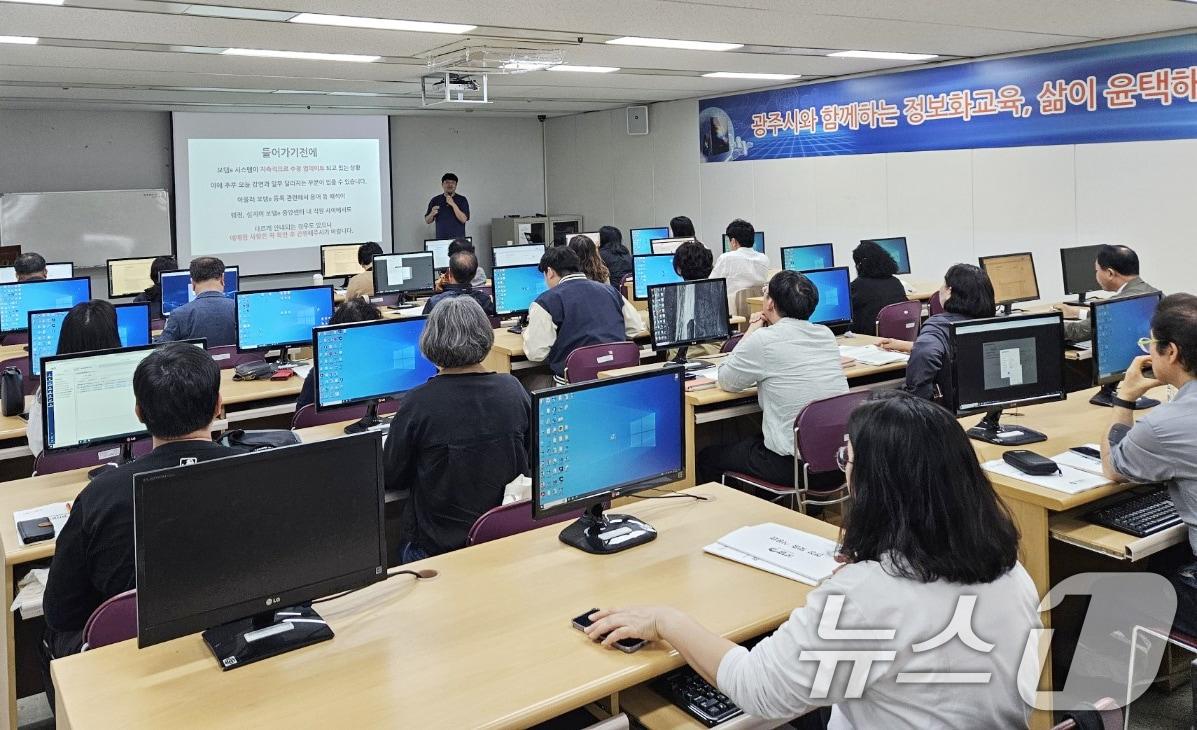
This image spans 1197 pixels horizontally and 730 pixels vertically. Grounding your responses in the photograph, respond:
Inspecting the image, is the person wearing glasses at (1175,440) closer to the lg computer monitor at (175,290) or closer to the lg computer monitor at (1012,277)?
the lg computer monitor at (1012,277)

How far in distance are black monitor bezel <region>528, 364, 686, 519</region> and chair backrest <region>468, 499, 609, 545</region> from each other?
0.13 meters

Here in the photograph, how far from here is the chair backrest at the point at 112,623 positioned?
80.0 inches

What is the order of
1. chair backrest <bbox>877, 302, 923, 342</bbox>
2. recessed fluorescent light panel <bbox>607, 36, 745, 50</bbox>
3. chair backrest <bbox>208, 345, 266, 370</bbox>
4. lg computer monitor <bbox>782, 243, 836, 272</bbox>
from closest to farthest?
chair backrest <bbox>208, 345, 266, 370</bbox> < chair backrest <bbox>877, 302, 923, 342</bbox> < recessed fluorescent light panel <bbox>607, 36, 745, 50</bbox> < lg computer monitor <bbox>782, 243, 836, 272</bbox>

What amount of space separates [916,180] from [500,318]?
4004mm

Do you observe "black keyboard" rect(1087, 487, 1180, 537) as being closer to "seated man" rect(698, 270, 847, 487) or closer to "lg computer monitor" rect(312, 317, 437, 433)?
"seated man" rect(698, 270, 847, 487)

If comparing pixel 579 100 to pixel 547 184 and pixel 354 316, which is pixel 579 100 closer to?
pixel 547 184

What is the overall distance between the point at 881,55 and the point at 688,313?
3.52 metres

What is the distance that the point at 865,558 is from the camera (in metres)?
1.60

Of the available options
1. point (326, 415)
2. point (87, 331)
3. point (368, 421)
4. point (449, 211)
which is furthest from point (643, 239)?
point (87, 331)

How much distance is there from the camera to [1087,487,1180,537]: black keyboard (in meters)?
2.79

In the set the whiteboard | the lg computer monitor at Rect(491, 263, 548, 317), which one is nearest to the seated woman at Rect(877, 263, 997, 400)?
the lg computer monitor at Rect(491, 263, 548, 317)

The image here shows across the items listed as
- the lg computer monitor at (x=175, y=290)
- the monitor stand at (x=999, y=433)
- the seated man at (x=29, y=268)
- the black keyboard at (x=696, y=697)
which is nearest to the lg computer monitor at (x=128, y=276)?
the lg computer monitor at (x=175, y=290)

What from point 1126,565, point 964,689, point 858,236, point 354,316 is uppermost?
point 858,236

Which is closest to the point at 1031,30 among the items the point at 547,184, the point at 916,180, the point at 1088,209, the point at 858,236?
the point at 1088,209
